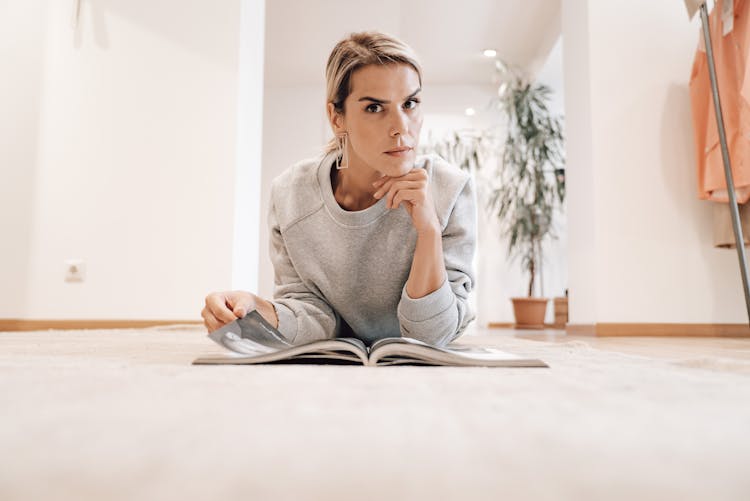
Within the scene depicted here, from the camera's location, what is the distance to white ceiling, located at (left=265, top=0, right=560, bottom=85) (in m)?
4.33

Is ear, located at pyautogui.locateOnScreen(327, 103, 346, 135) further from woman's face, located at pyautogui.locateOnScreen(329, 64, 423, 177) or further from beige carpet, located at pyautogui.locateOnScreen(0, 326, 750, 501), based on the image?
beige carpet, located at pyautogui.locateOnScreen(0, 326, 750, 501)

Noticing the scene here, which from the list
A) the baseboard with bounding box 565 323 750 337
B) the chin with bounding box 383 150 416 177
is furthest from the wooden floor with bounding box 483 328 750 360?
the chin with bounding box 383 150 416 177

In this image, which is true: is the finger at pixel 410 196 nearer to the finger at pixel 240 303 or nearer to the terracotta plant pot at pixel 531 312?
the finger at pixel 240 303

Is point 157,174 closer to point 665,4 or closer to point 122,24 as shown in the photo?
point 122,24

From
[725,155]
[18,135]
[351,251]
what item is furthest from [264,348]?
[18,135]

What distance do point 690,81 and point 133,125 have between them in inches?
91.3

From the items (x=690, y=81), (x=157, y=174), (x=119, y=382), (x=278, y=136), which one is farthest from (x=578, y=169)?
(x=278, y=136)

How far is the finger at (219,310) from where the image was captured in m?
0.79

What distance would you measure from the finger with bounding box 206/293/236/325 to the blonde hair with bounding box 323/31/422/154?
46cm

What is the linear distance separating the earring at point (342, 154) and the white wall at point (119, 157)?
1.54 meters

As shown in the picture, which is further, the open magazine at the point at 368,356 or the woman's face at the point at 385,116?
the woman's face at the point at 385,116

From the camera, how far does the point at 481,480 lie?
277 mm

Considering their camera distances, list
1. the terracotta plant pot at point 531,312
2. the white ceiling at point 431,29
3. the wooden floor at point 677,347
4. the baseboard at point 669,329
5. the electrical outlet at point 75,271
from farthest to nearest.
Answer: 1. the terracotta plant pot at point 531,312
2. the white ceiling at point 431,29
3. the electrical outlet at point 75,271
4. the baseboard at point 669,329
5. the wooden floor at point 677,347

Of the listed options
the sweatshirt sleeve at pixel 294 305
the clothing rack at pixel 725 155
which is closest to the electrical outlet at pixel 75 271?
the sweatshirt sleeve at pixel 294 305
